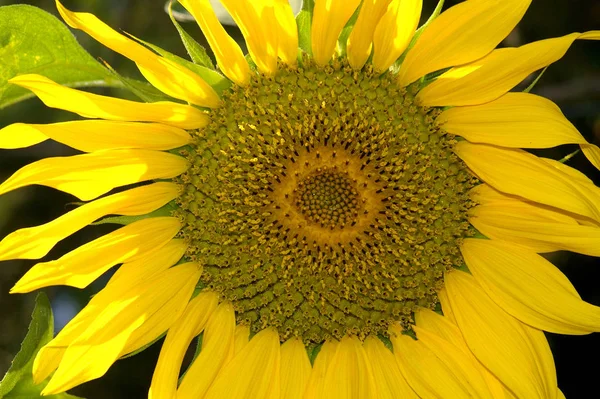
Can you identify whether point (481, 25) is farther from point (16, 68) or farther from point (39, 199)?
point (39, 199)

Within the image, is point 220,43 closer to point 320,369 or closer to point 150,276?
point 150,276

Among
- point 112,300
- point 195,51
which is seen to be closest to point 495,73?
point 195,51

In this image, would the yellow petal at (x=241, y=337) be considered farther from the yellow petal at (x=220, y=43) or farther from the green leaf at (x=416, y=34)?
the green leaf at (x=416, y=34)

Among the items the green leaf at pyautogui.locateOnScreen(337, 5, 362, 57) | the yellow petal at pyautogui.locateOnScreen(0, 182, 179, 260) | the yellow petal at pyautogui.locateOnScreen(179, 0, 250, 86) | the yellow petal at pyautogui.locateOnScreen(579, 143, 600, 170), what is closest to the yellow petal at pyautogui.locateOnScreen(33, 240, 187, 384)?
the yellow petal at pyautogui.locateOnScreen(0, 182, 179, 260)

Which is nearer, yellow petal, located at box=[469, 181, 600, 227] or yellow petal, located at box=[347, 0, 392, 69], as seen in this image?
yellow petal, located at box=[347, 0, 392, 69]

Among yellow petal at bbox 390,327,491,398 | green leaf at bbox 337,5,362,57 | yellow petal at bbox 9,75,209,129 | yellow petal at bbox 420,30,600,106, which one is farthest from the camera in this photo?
yellow petal at bbox 390,327,491,398

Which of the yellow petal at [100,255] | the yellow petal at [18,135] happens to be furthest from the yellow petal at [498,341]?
the yellow petal at [18,135]

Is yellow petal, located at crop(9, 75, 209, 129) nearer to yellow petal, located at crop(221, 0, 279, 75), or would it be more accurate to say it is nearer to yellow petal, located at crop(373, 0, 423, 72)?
yellow petal, located at crop(221, 0, 279, 75)
